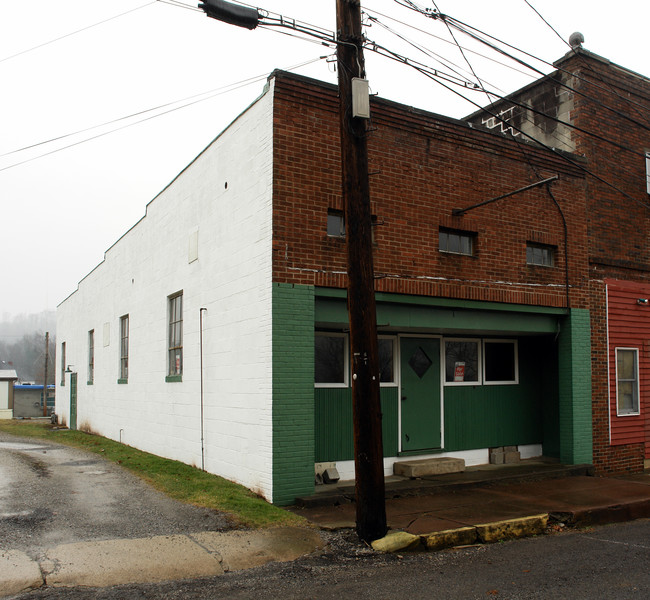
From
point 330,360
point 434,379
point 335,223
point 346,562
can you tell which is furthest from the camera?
point 434,379

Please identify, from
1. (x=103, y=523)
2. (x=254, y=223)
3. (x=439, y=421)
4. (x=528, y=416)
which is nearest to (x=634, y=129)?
(x=528, y=416)

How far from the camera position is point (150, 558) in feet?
22.6

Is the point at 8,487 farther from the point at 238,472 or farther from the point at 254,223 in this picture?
the point at 254,223

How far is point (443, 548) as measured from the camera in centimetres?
768

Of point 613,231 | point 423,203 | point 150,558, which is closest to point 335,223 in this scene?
point 423,203

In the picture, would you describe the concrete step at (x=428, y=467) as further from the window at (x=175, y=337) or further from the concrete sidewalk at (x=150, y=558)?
the window at (x=175, y=337)

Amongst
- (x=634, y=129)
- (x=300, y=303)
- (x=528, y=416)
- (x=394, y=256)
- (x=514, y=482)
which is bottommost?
(x=514, y=482)

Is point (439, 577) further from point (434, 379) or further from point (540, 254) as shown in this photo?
point (540, 254)

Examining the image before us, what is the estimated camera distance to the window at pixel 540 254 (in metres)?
13.1

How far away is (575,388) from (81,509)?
9.23 m

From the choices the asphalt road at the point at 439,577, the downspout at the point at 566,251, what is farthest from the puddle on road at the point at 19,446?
the downspout at the point at 566,251

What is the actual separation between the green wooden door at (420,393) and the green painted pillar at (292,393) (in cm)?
282

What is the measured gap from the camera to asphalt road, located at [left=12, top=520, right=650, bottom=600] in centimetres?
592

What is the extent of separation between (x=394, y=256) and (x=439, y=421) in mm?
3523
